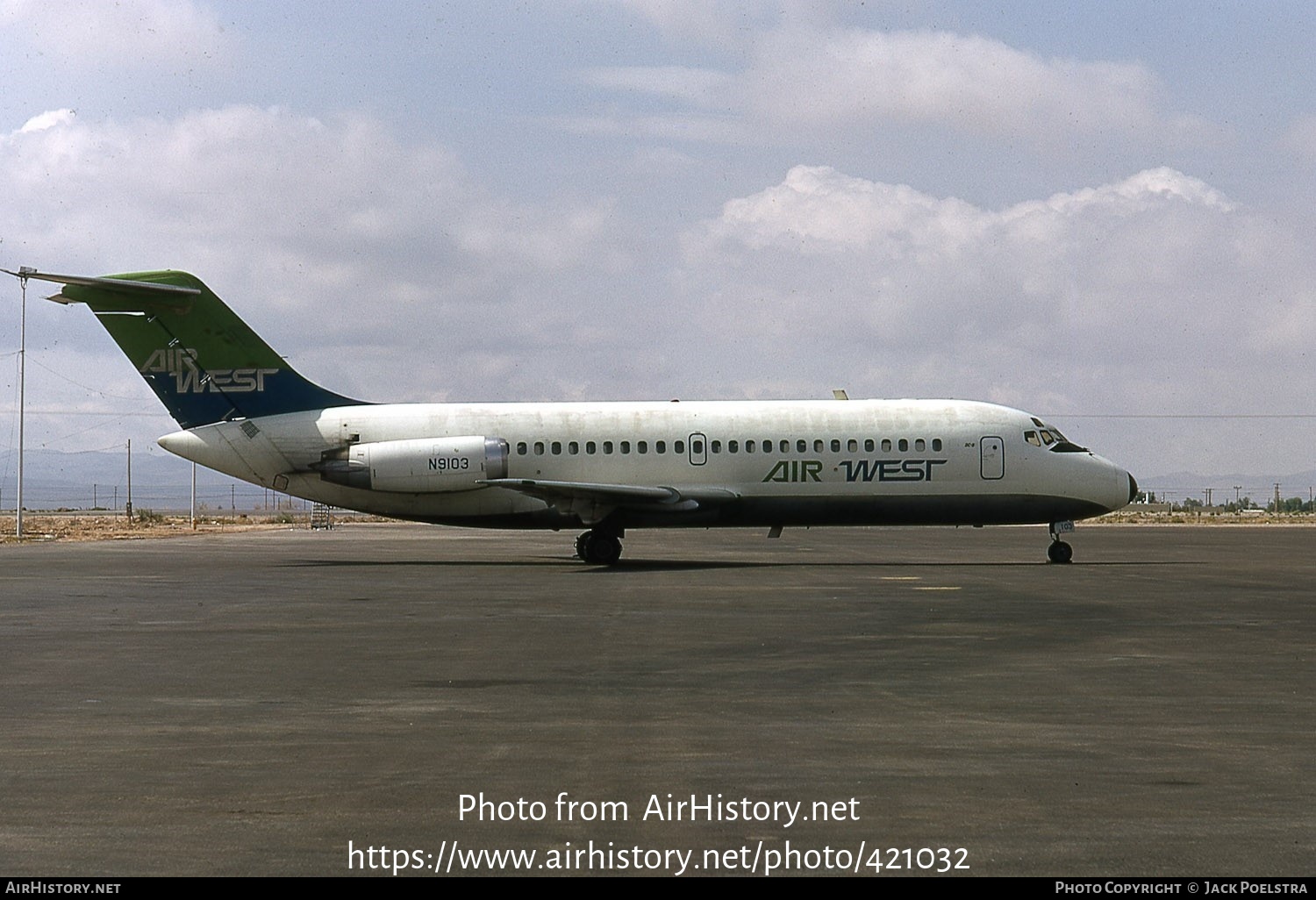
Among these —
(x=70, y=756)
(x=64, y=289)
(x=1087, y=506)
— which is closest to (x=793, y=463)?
(x=1087, y=506)

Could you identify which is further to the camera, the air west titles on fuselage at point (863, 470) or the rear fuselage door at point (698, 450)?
→ the rear fuselage door at point (698, 450)

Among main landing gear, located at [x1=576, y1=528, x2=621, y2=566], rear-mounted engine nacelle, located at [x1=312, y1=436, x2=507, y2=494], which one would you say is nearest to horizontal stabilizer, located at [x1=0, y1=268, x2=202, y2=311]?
rear-mounted engine nacelle, located at [x1=312, y1=436, x2=507, y2=494]

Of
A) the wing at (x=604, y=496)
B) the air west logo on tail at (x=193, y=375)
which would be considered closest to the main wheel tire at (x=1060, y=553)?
the wing at (x=604, y=496)

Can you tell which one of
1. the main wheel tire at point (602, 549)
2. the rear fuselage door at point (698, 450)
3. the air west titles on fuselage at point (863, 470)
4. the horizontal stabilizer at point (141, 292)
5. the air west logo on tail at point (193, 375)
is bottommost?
the main wheel tire at point (602, 549)

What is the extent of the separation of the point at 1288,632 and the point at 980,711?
7.51 m

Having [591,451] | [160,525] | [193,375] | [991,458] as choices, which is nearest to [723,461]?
[591,451]

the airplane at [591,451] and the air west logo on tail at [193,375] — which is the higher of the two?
the air west logo on tail at [193,375]

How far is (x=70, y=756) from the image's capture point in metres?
8.67

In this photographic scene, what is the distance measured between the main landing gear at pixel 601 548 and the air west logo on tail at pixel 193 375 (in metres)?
8.71

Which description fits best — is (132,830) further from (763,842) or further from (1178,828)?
(1178,828)

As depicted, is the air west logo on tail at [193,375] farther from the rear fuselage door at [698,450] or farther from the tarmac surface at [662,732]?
the tarmac surface at [662,732]

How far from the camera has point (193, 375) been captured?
32.6 m

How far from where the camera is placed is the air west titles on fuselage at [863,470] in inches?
1240

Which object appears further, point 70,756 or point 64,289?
point 64,289
